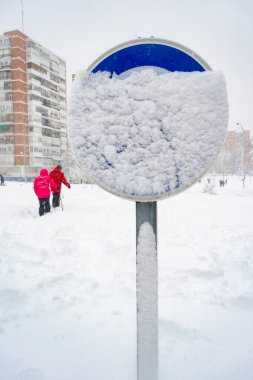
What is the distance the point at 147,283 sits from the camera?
1.33 meters

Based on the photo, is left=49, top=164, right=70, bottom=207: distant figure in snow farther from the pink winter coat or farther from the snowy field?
the snowy field

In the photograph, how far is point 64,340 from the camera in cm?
230

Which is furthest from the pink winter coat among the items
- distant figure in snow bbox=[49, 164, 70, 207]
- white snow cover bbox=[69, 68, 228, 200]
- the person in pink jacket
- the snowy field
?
white snow cover bbox=[69, 68, 228, 200]

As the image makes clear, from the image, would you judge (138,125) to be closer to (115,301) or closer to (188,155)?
(188,155)

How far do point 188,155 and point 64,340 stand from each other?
2.00 metres

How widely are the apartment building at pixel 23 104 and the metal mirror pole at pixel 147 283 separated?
60560 mm

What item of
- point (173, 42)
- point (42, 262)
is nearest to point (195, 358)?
point (173, 42)

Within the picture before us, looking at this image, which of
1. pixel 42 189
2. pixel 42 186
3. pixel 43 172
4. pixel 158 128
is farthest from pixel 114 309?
pixel 43 172

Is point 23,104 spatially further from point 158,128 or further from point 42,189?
point 158,128

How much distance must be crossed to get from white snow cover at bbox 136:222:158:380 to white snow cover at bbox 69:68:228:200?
0.77 ft

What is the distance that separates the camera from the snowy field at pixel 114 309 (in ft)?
Result: 6.55

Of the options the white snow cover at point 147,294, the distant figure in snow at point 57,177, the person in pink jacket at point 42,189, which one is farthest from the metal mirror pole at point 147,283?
the distant figure in snow at point 57,177

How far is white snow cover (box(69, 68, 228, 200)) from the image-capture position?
4.13 feet

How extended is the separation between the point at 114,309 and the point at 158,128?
85.3 inches
